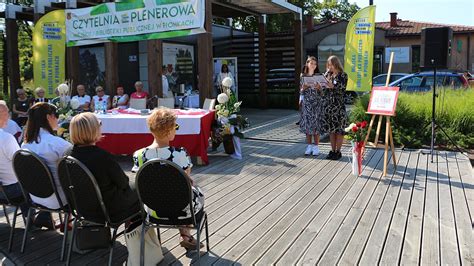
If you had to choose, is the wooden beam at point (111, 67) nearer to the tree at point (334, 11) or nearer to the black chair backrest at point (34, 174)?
the black chair backrest at point (34, 174)

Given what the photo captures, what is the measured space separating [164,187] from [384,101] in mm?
3970

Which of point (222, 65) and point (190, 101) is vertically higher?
point (222, 65)

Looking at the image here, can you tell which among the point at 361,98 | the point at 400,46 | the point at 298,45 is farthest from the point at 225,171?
the point at 400,46

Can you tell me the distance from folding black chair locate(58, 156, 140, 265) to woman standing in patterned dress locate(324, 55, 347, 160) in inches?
160

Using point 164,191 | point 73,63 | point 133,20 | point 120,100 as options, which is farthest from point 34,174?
point 73,63

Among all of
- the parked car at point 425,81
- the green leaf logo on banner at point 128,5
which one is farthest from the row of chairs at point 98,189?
the parked car at point 425,81

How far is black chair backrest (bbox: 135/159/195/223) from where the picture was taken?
2.72 m

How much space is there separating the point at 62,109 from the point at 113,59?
11.8ft

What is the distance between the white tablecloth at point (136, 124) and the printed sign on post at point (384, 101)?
7.93 feet

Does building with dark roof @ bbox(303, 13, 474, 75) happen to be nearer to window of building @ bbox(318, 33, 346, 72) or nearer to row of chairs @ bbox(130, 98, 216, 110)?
window of building @ bbox(318, 33, 346, 72)

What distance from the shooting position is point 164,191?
2.81 metres

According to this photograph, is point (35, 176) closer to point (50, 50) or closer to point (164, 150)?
point (164, 150)

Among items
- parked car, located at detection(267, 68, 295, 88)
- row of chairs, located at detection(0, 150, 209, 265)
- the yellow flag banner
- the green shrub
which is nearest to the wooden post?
parked car, located at detection(267, 68, 295, 88)

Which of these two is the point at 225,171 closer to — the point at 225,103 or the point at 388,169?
the point at 225,103
